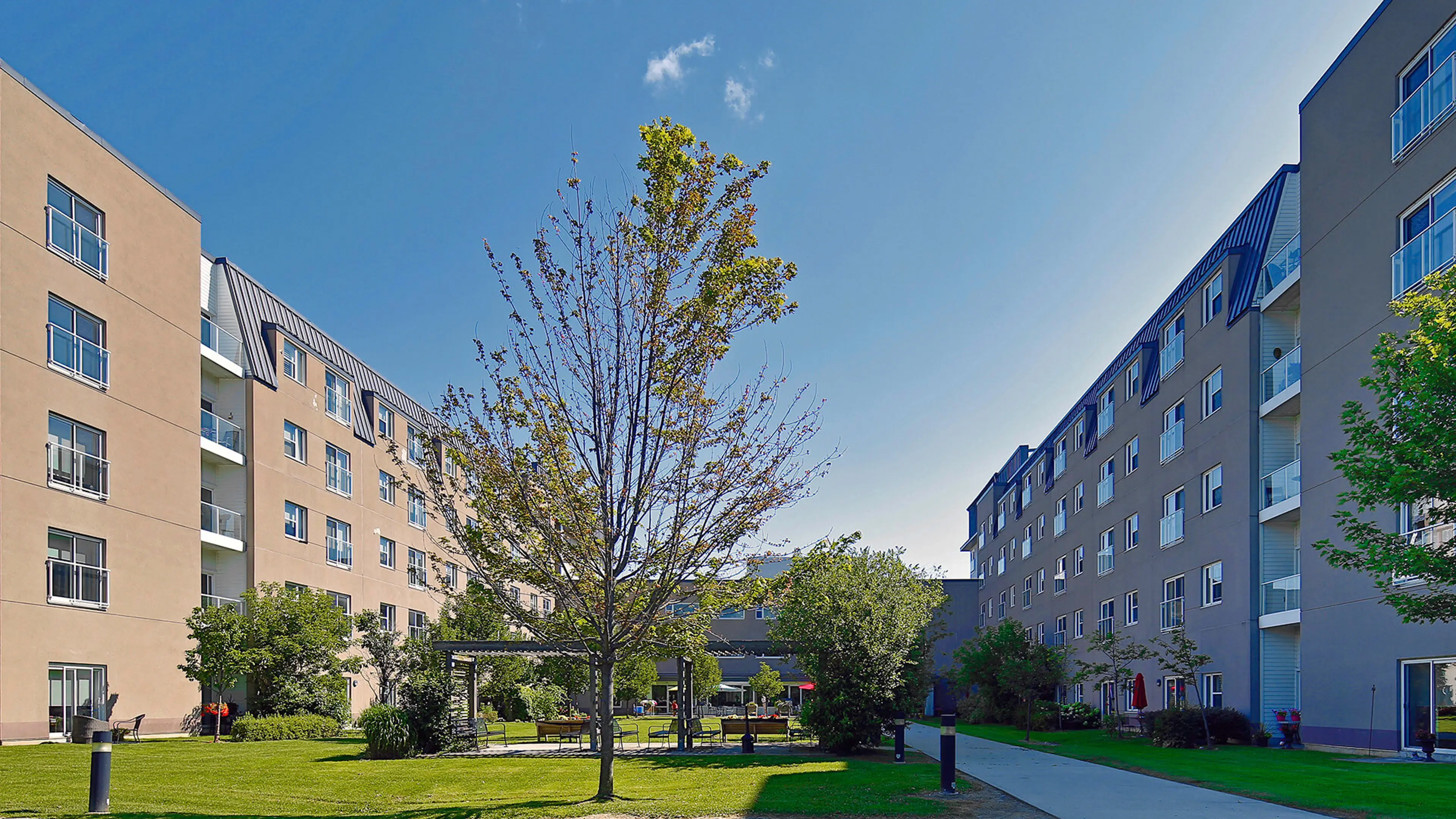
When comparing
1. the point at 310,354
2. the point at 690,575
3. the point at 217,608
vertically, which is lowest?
the point at 217,608

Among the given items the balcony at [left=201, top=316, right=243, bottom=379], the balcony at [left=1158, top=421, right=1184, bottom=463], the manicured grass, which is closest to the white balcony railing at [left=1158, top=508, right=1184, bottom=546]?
the balcony at [left=1158, top=421, right=1184, bottom=463]

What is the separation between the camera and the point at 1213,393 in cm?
3381

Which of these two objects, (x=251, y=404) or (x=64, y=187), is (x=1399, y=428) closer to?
(x=64, y=187)

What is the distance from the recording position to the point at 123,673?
92.4 ft

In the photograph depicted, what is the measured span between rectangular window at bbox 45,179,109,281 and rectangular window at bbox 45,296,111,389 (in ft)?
4.21

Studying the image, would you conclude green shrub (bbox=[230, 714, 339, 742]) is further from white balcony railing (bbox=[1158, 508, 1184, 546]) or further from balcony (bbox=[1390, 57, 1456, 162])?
balcony (bbox=[1390, 57, 1456, 162])

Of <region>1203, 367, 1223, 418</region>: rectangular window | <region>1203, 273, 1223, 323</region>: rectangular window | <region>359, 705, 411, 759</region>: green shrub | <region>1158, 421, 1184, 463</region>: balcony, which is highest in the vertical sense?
<region>1203, 273, 1223, 323</region>: rectangular window

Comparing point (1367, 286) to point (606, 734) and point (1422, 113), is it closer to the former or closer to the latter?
point (1422, 113)

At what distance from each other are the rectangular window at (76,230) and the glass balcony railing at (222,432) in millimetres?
6924

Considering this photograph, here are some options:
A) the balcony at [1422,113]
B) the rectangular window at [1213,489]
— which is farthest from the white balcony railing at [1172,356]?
the balcony at [1422,113]

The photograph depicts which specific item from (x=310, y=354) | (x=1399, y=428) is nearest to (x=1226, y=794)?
(x=1399, y=428)

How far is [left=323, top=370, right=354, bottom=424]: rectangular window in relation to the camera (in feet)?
143

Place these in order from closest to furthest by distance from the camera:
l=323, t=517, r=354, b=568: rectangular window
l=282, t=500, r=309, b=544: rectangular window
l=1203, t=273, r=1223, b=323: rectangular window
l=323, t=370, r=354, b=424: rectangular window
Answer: l=1203, t=273, r=1223, b=323: rectangular window → l=282, t=500, r=309, b=544: rectangular window → l=323, t=517, r=354, b=568: rectangular window → l=323, t=370, r=354, b=424: rectangular window

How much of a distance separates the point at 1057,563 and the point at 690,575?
43387mm
